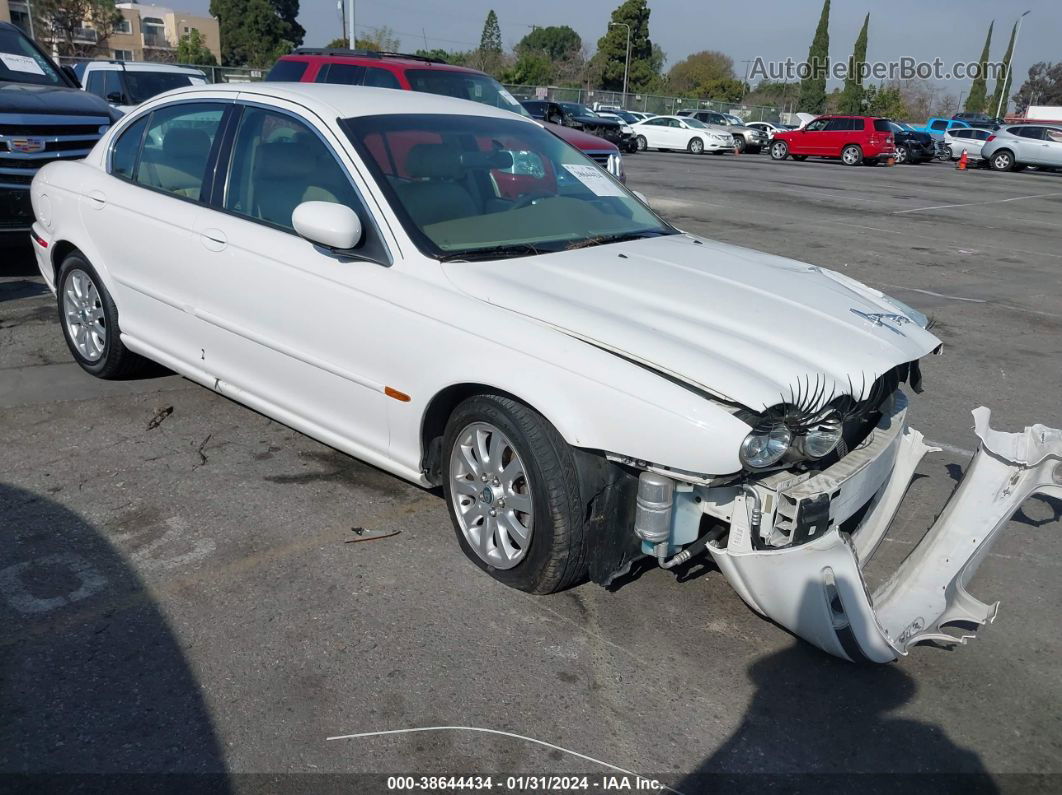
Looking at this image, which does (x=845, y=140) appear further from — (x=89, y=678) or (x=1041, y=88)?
(x=1041, y=88)

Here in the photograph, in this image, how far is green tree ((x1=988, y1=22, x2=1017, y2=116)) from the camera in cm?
6906

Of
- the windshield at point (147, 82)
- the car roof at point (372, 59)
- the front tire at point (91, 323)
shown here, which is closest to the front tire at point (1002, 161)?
the car roof at point (372, 59)

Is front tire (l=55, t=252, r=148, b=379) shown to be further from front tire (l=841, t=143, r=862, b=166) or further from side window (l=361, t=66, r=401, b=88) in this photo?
front tire (l=841, t=143, r=862, b=166)

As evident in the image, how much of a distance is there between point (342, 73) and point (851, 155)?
81.2ft

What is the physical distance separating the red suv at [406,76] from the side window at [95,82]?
3.73 meters

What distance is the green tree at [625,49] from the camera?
72.1 m

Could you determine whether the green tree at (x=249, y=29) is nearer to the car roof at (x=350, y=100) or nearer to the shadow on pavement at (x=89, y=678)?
the car roof at (x=350, y=100)

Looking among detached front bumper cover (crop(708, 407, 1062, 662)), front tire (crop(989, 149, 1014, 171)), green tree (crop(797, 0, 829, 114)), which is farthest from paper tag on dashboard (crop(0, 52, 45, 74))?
green tree (crop(797, 0, 829, 114))

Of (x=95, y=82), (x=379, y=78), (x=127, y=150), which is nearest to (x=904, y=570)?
(x=127, y=150)

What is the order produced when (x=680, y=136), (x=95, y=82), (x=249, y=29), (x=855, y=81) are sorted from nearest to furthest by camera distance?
(x=95, y=82) → (x=680, y=136) → (x=855, y=81) → (x=249, y=29)

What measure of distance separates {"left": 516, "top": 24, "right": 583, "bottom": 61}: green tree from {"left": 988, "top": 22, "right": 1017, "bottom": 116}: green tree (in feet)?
165

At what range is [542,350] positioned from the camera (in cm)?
321

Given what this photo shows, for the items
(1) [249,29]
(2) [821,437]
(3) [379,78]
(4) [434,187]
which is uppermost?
(1) [249,29]

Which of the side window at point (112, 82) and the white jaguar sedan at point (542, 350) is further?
the side window at point (112, 82)
